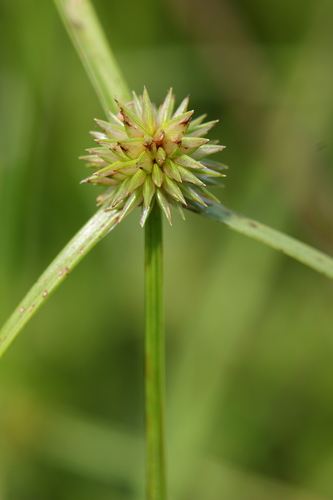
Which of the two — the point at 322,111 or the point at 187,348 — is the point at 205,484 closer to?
the point at 187,348

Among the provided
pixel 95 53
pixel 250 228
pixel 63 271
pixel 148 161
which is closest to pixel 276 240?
pixel 250 228

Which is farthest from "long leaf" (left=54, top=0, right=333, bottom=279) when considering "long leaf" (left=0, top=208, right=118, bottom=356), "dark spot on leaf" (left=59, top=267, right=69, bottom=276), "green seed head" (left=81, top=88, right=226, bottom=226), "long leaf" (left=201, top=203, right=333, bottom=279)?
"dark spot on leaf" (left=59, top=267, right=69, bottom=276)

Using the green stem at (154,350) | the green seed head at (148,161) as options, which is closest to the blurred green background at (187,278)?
the green seed head at (148,161)

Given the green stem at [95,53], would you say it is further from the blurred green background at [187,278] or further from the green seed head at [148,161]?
the blurred green background at [187,278]

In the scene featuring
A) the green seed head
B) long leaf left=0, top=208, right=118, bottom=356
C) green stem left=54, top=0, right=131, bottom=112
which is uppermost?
green stem left=54, top=0, right=131, bottom=112

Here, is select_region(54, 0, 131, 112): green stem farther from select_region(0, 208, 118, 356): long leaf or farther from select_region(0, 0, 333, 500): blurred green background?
select_region(0, 0, 333, 500): blurred green background

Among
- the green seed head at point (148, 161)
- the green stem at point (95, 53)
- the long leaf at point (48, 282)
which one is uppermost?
the green stem at point (95, 53)

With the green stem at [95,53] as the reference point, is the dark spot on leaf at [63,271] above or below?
below
